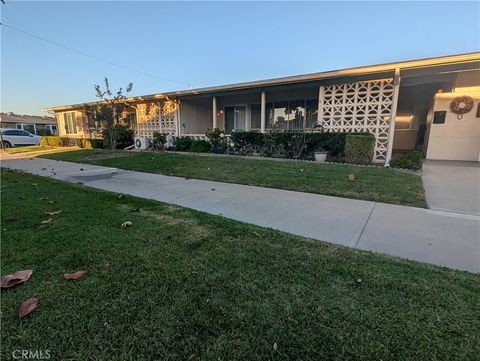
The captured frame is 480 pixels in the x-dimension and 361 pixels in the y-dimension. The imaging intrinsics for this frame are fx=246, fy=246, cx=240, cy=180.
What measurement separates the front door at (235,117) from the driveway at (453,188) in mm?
9576

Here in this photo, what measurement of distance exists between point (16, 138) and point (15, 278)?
24326mm

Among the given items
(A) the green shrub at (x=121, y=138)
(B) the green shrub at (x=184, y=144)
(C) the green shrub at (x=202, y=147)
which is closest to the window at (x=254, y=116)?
(C) the green shrub at (x=202, y=147)

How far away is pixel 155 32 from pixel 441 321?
65.9 ft

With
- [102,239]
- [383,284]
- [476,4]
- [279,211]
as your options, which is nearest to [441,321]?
[383,284]

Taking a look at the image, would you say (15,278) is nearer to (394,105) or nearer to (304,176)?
(304,176)

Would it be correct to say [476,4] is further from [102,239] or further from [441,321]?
[102,239]

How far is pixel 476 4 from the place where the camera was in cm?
859

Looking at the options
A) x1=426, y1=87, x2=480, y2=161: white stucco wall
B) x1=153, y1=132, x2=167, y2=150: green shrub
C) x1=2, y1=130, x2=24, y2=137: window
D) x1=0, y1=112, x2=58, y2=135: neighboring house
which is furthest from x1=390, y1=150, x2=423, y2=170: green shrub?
x1=0, y1=112, x2=58, y2=135: neighboring house

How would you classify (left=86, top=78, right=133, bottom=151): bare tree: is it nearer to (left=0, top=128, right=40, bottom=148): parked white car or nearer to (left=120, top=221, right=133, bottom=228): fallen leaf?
(left=120, top=221, right=133, bottom=228): fallen leaf

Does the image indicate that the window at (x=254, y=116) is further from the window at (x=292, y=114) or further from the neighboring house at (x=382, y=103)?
the window at (x=292, y=114)

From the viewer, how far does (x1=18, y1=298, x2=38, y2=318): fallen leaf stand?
1.65 meters

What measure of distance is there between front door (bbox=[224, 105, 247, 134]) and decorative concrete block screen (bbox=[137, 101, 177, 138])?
3.15m

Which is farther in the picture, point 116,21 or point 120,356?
point 116,21

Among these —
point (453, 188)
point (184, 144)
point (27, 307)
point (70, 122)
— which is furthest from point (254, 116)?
point (70, 122)
